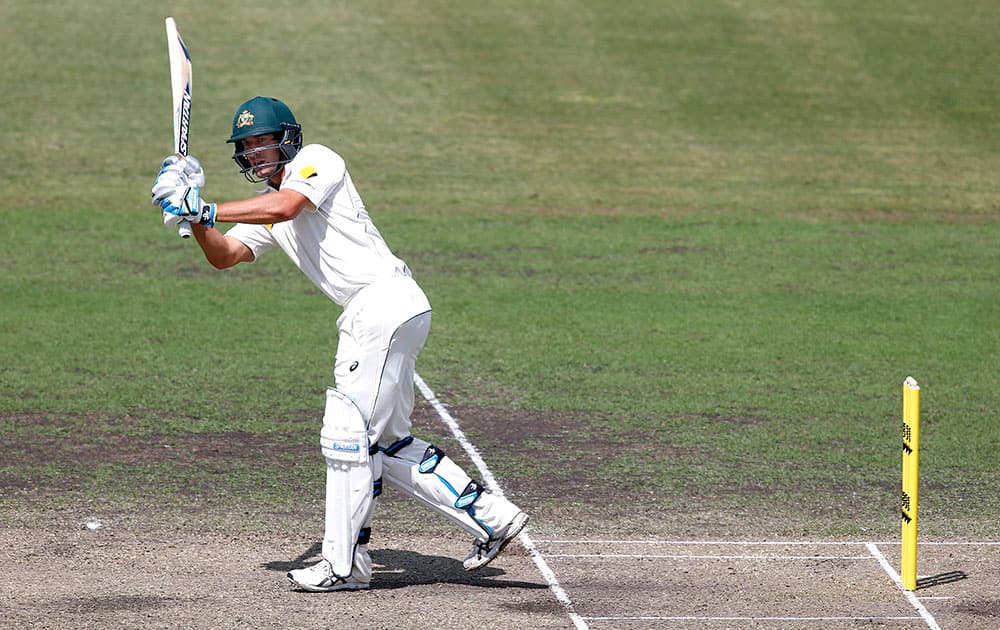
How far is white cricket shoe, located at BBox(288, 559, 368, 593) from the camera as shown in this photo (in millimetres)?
6988

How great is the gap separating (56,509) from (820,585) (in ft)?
14.4

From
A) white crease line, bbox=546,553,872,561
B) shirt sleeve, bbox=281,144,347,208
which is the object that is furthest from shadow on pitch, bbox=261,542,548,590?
shirt sleeve, bbox=281,144,347,208

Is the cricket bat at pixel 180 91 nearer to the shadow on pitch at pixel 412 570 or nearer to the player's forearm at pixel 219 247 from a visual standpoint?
the player's forearm at pixel 219 247

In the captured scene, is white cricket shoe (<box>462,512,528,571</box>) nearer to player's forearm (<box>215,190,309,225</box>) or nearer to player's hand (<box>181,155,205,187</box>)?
player's forearm (<box>215,190,309,225</box>)

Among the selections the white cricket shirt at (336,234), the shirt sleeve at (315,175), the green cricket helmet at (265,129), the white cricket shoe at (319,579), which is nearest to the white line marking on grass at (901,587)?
the white cricket shoe at (319,579)

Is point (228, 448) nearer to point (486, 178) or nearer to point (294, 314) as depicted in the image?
point (294, 314)

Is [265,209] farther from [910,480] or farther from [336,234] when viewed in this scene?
[910,480]

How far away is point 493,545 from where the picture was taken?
284 inches

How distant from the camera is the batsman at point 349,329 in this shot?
275 inches

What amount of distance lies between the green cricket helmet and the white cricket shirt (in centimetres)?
10

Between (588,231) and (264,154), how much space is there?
34.3 feet

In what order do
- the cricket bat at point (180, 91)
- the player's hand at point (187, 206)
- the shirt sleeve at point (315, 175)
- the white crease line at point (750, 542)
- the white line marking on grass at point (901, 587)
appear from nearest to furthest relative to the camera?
the white line marking on grass at point (901, 587)
the player's hand at point (187, 206)
the shirt sleeve at point (315, 175)
the cricket bat at point (180, 91)
the white crease line at point (750, 542)

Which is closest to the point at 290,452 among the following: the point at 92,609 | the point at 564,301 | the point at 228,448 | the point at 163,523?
the point at 228,448

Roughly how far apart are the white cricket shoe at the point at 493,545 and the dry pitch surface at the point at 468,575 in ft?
0.38
